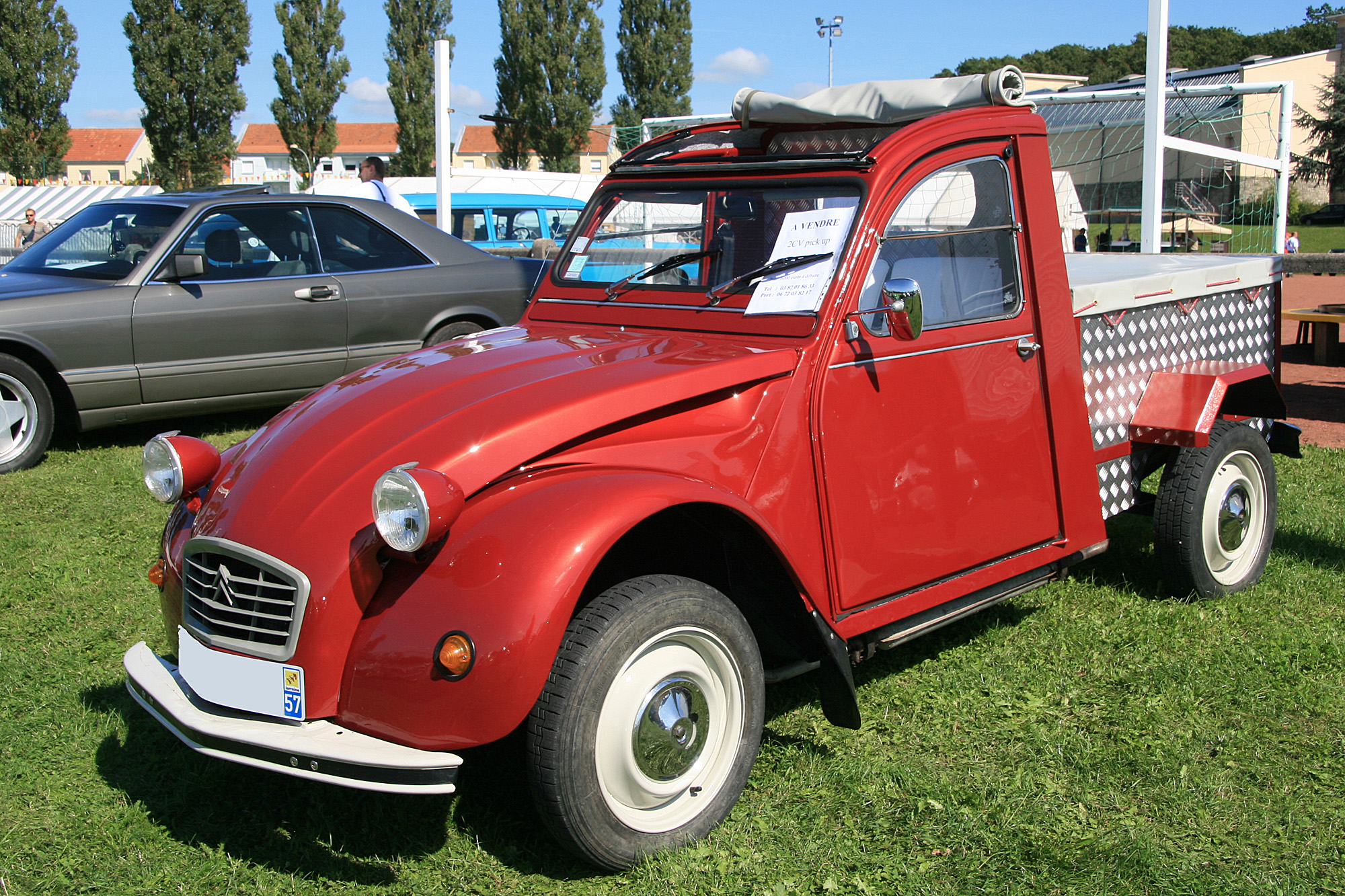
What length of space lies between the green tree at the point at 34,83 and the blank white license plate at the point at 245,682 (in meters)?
40.9

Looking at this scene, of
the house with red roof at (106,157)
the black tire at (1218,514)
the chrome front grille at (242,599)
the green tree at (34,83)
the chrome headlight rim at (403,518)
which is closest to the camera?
the chrome headlight rim at (403,518)

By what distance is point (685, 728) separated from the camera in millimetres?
2746

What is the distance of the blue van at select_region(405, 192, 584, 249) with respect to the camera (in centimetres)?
1517

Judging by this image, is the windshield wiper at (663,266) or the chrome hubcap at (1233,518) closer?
the windshield wiper at (663,266)

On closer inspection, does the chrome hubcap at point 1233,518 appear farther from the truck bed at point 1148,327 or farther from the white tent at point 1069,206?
the white tent at point 1069,206

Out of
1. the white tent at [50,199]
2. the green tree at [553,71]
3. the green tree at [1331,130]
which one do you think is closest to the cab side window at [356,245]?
the white tent at [50,199]

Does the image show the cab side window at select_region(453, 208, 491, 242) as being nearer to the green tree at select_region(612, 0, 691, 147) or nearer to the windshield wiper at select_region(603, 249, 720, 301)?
the windshield wiper at select_region(603, 249, 720, 301)

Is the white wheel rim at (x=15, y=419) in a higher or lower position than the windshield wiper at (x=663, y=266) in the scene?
lower

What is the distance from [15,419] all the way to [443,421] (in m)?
5.33

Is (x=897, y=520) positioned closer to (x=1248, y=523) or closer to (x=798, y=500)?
(x=798, y=500)

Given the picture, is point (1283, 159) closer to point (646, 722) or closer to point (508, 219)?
point (508, 219)

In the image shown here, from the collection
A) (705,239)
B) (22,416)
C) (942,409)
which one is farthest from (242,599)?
(22,416)

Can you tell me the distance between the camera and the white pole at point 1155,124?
24.6 ft

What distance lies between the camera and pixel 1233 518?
4.58 meters
